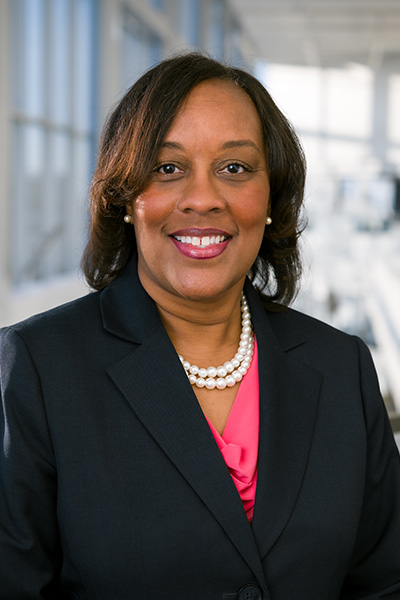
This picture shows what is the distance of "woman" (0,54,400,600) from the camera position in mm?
1215

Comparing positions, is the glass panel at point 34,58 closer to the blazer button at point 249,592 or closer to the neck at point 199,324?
the neck at point 199,324

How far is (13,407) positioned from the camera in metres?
1.23

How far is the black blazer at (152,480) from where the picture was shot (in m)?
1.21

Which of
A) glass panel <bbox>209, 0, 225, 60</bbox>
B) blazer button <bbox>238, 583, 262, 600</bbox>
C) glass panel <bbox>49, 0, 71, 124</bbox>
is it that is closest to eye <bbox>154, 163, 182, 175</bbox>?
blazer button <bbox>238, 583, 262, 600</bbox>

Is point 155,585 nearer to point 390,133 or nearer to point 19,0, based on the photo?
point 19,0

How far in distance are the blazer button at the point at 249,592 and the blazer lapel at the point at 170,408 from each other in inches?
0.6

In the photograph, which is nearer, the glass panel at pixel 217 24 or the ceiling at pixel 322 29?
the ceiling at pixel 322 29

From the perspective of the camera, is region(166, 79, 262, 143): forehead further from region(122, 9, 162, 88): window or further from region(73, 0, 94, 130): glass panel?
region(122, 9, 162, 88): window

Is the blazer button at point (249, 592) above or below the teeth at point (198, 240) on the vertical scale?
below

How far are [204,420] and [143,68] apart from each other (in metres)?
2.36

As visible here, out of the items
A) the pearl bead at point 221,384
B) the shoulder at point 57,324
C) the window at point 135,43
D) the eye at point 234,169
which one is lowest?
the pearl bead at point 221,384

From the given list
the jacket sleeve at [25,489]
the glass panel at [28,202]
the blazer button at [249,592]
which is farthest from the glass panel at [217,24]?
the blazer button at [249,592]

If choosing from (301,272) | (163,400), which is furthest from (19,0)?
(163,400)

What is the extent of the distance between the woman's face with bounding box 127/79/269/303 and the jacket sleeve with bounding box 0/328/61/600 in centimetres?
31
